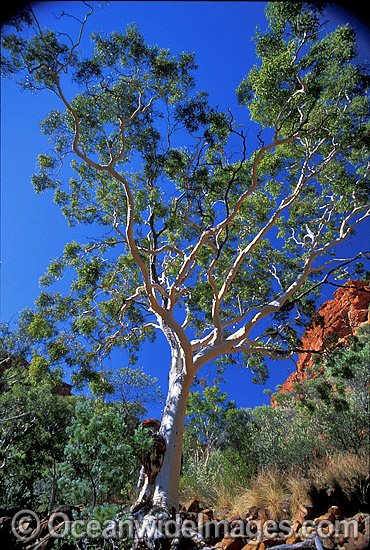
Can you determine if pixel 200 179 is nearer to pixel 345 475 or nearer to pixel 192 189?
pixel 192 189

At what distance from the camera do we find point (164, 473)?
5.99m

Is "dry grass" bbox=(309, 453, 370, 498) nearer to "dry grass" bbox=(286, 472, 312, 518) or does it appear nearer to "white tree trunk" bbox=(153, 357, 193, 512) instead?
"dry grass" bbox=(286, 472, 312, 518)

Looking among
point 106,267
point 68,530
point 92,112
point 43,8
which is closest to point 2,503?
point 68,530

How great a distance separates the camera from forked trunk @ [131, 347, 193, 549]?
5081mm

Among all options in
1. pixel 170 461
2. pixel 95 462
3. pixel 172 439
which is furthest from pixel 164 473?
pixel 95 462

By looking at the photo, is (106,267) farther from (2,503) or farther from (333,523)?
(333,523)

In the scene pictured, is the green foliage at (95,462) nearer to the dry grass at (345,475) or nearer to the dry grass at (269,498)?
the dry grass at (269,498)

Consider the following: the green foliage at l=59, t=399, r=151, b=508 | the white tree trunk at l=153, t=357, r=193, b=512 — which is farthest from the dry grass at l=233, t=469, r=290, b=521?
the green foliage at l=59, t=399, r=151, b=508

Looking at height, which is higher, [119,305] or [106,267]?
[106,267]

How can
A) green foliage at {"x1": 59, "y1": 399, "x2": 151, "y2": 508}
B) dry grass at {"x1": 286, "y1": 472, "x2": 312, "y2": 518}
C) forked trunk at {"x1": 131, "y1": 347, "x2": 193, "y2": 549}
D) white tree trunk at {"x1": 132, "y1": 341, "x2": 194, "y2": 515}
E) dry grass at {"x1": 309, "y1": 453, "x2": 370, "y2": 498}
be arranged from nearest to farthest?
green foliage at {"x1": 59, "y1": 399, "x2": 151, "y2": 508} → forked trunk at {"x1": 131, "y1": 347, "x2": 193, "y2": 549} → white tree trunk at {"x1": 132, "y1": 341, "x2": 194, "y2": 515} → dry grass at {"x1": 286, "y1": 472, "x2": 312, "y2": 518} → dry grass at {"x1": 309, "y1": 453, "x2": 370, "y2": 498}

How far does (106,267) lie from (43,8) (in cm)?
880

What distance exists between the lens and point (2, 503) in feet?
24.7

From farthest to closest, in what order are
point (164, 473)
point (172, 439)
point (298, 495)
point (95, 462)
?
point (172, 439)
point (298, 495)
point (164, 473)
point (95, 462)

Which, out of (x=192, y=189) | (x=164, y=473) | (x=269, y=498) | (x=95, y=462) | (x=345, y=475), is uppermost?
(x=192, y=189)
